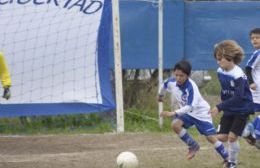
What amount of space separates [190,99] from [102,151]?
6.00 ft

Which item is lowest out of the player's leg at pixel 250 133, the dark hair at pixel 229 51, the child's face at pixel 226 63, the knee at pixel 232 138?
the player's leg at pixel 250 133

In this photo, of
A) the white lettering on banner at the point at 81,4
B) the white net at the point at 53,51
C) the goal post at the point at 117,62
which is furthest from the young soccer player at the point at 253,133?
the white lettering on banner at the point at 81,4

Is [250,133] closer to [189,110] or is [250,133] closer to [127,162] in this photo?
[189,110]

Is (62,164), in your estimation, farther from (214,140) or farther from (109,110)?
(109,110)

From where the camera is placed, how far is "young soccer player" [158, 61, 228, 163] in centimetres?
838

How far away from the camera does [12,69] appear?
36.3ft

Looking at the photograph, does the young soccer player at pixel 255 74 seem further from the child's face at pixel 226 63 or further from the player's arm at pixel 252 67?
the child's face at pixel 226 63

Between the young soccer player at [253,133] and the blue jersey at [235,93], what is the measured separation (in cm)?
81

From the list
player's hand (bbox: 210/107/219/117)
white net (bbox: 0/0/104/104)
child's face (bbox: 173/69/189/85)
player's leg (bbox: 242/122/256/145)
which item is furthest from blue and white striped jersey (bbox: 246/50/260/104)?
white net (bbox: 0/0/104/104)

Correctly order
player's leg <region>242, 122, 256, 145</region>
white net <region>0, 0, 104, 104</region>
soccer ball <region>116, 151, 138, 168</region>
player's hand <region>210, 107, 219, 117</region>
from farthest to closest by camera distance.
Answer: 1. white net <region>0, 0, 104, 104</region>
2. player's leg <region>242, 122, 256, 145</region>
3. soccer ball <region>116, 151, 138, 168</region>
4. player's hand <region>210, 107, 219, 117</region>

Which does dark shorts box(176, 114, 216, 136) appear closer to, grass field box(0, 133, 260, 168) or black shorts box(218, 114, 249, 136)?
black shorts box(218, 114, 249, 136)

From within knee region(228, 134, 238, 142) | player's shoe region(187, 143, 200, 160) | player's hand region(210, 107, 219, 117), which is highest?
player's hand region(210, 107, 219, 117)

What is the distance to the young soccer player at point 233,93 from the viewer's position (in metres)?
8.05

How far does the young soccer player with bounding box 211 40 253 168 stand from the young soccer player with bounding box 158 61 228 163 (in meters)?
0.23
